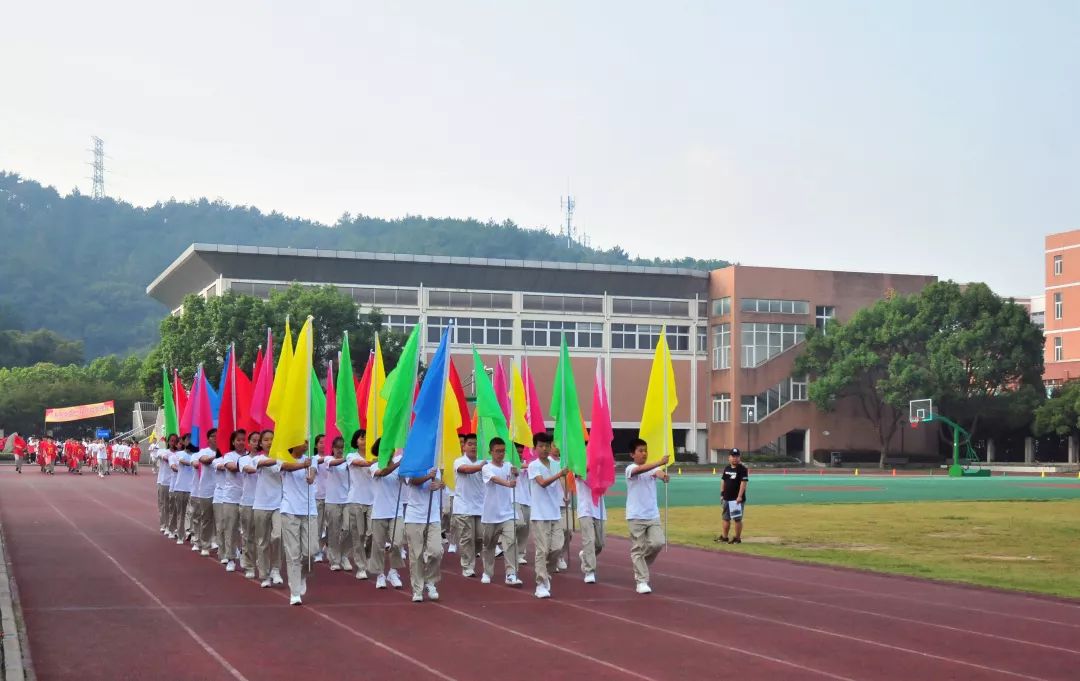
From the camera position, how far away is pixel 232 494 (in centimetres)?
1655

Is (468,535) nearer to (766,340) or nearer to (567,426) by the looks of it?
(567,426)

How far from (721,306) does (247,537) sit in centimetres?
6517

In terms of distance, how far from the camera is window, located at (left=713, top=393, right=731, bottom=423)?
258 ft

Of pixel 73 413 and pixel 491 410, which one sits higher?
pixel 491 410

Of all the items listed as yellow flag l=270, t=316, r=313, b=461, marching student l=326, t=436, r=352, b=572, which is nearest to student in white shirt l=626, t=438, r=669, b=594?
yellow flag l=270, t=316, r=313, b=461

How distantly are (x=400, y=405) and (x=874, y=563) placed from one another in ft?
24.9

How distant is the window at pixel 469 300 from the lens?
75.7 metres

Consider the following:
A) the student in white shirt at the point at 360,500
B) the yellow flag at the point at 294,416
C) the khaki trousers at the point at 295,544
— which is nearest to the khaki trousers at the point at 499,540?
the student in white shirt at the point at 360,500

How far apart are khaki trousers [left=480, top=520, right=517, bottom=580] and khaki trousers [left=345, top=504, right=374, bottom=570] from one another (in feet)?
4.53

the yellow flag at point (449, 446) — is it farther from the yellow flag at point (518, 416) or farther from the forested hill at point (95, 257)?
the forested hill at point (95, 257)

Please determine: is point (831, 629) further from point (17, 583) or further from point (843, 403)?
point (843, 403)

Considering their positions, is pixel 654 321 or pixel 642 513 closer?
pixel 642 513

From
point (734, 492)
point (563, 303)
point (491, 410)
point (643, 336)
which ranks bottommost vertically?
point (734, 492)

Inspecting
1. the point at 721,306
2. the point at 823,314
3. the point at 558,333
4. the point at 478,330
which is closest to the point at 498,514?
the point at 478,330
